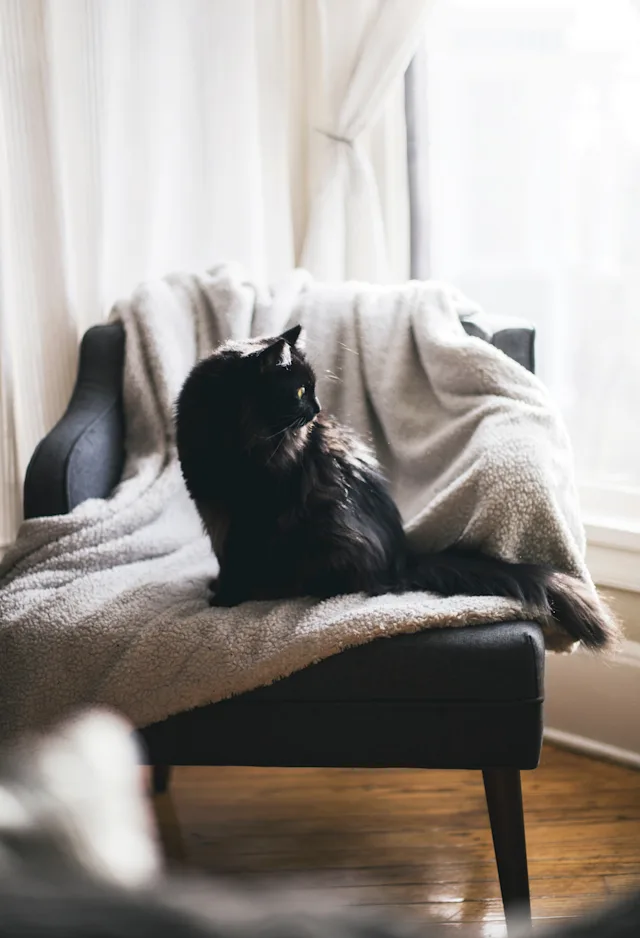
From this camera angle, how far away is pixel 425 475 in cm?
186

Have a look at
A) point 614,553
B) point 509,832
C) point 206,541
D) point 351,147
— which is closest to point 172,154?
point 351,147

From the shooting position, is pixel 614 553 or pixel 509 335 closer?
pixel 509 335

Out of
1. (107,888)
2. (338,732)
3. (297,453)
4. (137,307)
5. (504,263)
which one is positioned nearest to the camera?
(107,888)

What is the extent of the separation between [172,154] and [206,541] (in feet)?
3.35

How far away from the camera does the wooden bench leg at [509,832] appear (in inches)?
56.5

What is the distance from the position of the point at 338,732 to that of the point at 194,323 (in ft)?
3.34

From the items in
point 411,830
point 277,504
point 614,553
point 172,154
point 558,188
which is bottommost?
point 411,830

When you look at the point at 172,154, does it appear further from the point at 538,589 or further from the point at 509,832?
the point at 509,832

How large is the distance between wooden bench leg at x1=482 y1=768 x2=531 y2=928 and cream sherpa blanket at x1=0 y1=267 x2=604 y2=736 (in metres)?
0.23

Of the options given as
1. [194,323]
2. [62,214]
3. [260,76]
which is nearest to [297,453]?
[194,323]

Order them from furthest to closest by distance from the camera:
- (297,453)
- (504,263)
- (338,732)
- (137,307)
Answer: (504,263)
(137,307)
(297,453)
(338,732)

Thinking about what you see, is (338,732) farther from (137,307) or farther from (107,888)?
(107,888)

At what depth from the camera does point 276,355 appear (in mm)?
1494

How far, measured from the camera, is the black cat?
149 centimetres
